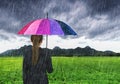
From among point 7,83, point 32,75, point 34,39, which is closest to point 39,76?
point 32,75

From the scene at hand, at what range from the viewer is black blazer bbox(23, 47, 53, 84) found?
830 cm

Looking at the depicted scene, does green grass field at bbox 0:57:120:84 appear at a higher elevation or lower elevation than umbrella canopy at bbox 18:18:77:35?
lower

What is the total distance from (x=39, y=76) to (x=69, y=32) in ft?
4.97

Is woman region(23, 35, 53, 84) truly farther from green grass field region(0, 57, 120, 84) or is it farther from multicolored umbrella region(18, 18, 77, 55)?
green grass field region(0, 57, 120, 84)

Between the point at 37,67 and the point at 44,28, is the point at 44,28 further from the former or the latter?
the point at 37,67

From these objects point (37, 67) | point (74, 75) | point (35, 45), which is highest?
point (35, 45)

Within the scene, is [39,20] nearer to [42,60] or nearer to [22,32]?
[22,32]

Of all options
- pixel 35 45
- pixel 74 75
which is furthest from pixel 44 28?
pixel 74 75

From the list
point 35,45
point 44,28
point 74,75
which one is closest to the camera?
point 35,45

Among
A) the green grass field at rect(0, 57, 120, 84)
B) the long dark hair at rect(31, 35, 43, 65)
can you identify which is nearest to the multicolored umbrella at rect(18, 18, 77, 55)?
the long dark hair at rect(31, 35, 43, 65)

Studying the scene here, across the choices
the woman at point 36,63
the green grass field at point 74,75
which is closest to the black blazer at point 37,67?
the woman at point 36,63

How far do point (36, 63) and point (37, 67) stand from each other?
0.08 metres

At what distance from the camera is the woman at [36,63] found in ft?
27.1

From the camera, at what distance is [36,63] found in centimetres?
830
